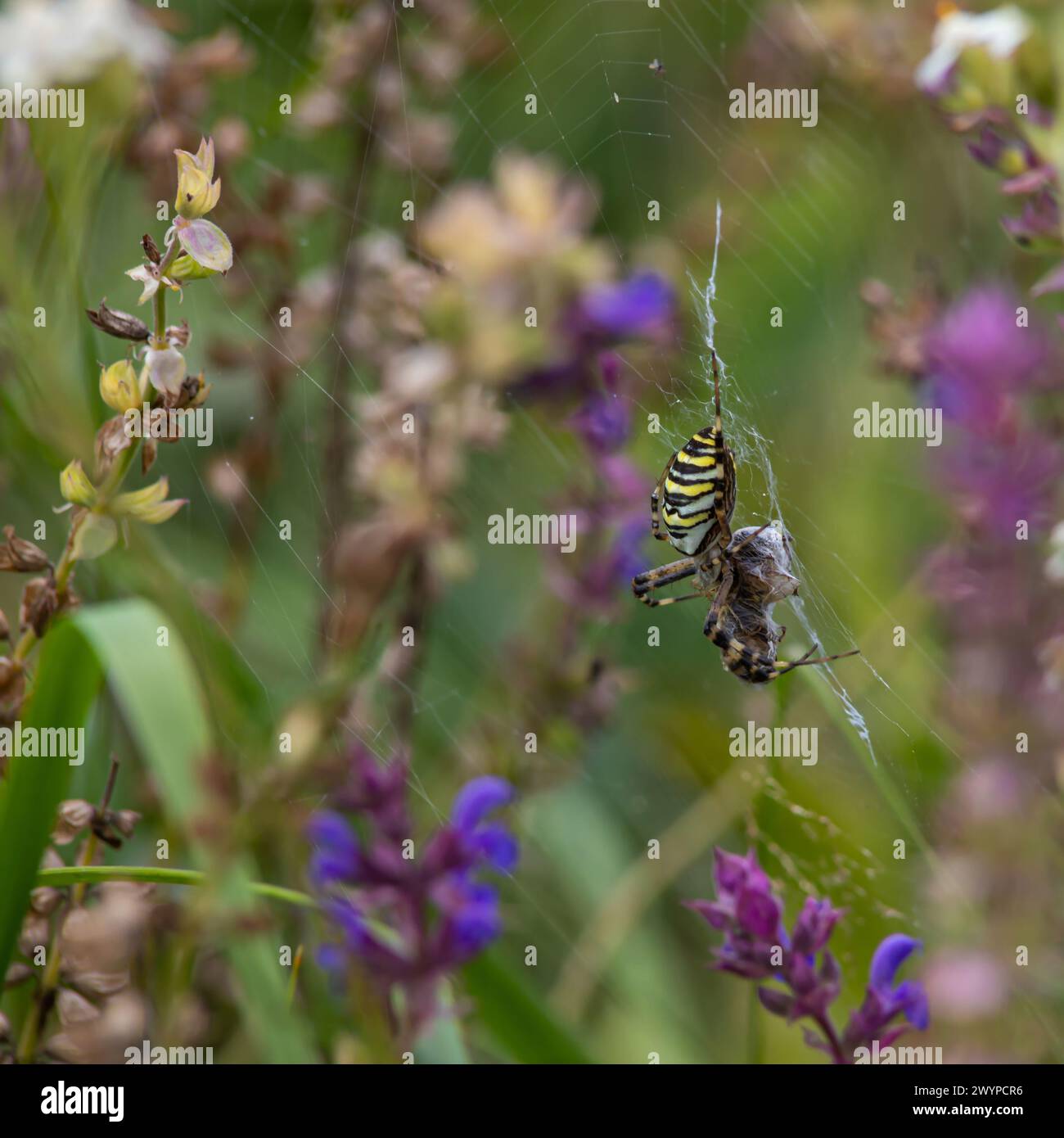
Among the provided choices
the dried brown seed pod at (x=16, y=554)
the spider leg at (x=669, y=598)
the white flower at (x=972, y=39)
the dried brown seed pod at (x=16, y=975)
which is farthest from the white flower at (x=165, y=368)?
the spider leg at (x=669, y=598)

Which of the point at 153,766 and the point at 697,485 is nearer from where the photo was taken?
the point at 153,766

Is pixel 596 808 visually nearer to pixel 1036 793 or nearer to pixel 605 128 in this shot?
pixel 1036 793

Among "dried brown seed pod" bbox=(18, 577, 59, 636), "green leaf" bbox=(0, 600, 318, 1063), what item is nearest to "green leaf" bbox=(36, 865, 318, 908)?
"green leaf" bbox=(0, 600, 318, 1063)

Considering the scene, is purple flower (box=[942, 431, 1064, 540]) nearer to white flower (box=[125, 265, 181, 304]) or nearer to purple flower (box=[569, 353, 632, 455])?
purple flower (box=[569, 353, 632, 455])

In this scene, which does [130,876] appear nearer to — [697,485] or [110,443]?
[110,443]

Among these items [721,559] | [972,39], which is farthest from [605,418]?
[972,39]
